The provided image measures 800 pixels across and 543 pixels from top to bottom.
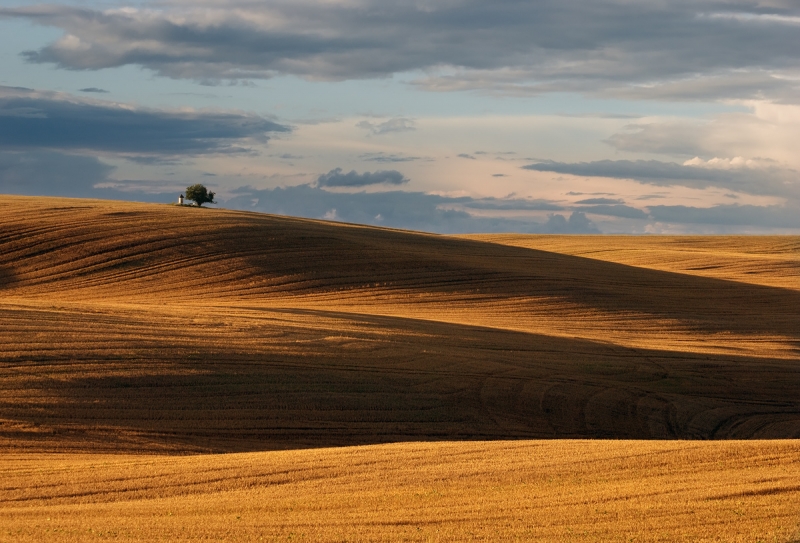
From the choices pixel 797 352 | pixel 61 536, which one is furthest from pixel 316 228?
pixel 61 536

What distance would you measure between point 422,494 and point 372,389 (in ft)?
33.6

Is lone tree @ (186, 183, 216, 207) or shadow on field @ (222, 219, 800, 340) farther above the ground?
lone tree @ (186, 183, 216, 207)

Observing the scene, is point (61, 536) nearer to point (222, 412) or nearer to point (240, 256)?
point (222, 412)

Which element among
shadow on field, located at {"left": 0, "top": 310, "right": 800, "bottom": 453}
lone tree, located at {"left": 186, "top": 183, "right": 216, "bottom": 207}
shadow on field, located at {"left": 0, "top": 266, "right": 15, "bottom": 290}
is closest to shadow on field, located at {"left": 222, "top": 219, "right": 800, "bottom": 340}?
shadow on field, located at {"left": 0, "top": 266, "right": 15, "bottom": 290}

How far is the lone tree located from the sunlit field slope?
20.9 m

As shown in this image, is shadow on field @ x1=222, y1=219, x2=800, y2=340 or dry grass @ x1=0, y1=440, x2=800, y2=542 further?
shadow on field @ x1=222, y1=219, x2=800, y2=340

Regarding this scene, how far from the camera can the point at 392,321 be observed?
106 ft

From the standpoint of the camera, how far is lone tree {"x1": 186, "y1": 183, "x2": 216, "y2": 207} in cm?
7269

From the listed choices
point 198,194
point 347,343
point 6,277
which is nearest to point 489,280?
point 347,343

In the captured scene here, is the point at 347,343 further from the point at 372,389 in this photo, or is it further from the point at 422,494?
the point at 422,494

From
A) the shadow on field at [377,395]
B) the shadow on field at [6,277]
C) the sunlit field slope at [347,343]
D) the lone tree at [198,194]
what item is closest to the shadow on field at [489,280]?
the sunlit field slope at [347,343]

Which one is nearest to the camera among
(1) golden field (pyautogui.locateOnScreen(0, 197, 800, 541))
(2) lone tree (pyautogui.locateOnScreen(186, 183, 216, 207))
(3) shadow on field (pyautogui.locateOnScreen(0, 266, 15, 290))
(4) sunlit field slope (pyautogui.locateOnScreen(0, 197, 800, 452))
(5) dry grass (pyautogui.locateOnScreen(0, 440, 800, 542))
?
(5) dry grass (pyautogui.locateOnScreen(0, 440, 800, 542))

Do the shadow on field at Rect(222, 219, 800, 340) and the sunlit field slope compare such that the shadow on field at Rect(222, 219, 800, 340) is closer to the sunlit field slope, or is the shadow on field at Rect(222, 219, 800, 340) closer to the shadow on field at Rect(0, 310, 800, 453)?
the sunlit field slope

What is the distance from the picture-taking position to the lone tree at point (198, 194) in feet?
238
